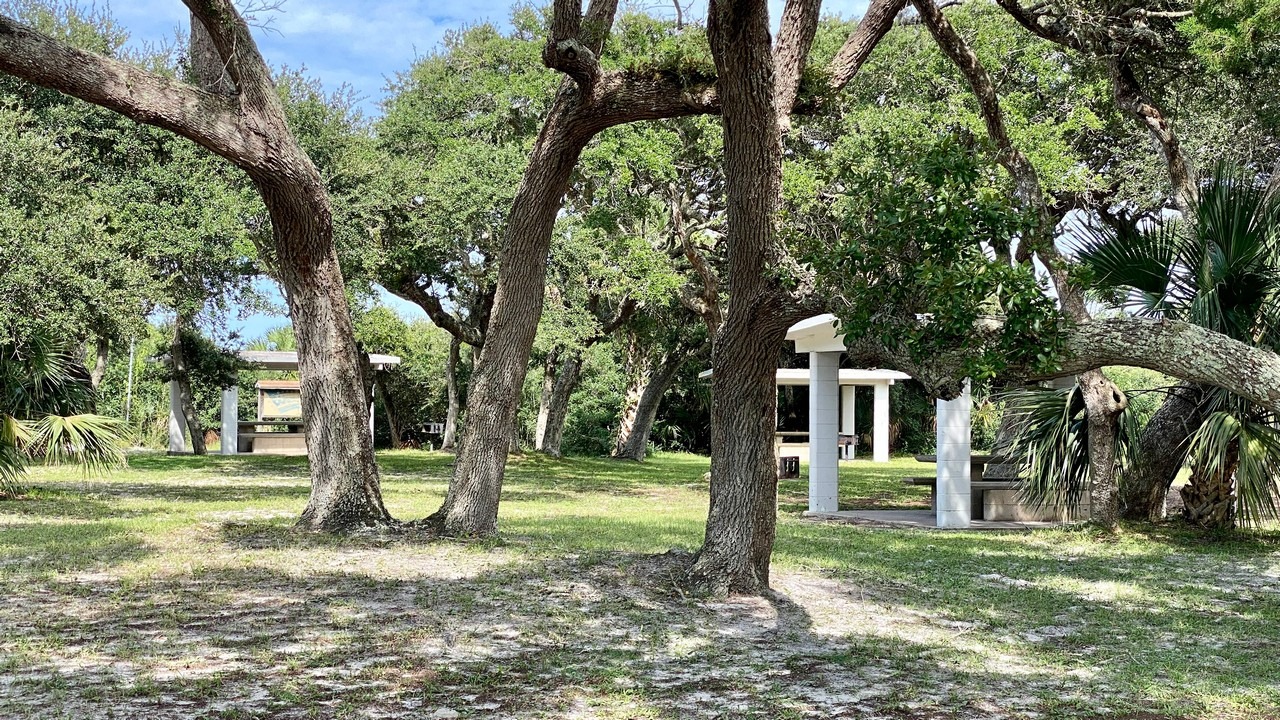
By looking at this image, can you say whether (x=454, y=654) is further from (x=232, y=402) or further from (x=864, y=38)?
(x=232, y=402)

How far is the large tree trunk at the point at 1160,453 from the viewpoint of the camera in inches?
457

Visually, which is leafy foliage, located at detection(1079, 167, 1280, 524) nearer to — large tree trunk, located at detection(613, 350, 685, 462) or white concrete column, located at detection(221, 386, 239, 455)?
large tree trunk, located at detection(613, 350, 685, 462)

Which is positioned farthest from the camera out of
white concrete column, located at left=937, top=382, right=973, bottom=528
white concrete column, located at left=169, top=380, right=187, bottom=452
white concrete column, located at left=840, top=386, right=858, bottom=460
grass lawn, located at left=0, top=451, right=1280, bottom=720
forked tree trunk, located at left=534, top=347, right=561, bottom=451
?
white concrete column, located at left=840, top=386, right=858, bottom=460

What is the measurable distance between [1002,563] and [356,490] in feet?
19.7

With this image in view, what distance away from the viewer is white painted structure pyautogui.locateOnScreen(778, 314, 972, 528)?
1277cm

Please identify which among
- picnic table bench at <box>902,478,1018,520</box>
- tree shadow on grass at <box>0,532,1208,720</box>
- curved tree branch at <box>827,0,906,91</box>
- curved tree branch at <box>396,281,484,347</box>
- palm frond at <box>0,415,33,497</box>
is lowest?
tree shadow on grass at <box>0,532,1208,720</box>

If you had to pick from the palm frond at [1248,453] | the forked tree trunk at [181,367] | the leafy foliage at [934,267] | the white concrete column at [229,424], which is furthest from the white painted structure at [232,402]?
the leafy foliage at [934,267]

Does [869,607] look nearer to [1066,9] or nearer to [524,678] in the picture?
[524,678]

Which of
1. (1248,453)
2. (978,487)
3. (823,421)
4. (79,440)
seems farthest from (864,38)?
(79,440)

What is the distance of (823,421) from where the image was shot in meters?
13.9

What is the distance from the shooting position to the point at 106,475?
59.9 feet

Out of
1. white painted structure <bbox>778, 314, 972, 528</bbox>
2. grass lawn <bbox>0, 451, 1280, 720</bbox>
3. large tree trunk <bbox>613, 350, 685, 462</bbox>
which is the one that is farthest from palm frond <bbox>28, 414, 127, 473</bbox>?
large tree trunk <bbox>613, 350, 685, 462</bbox>

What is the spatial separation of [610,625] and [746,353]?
6.57ft

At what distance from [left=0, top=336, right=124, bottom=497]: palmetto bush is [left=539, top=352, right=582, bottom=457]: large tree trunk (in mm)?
14516
